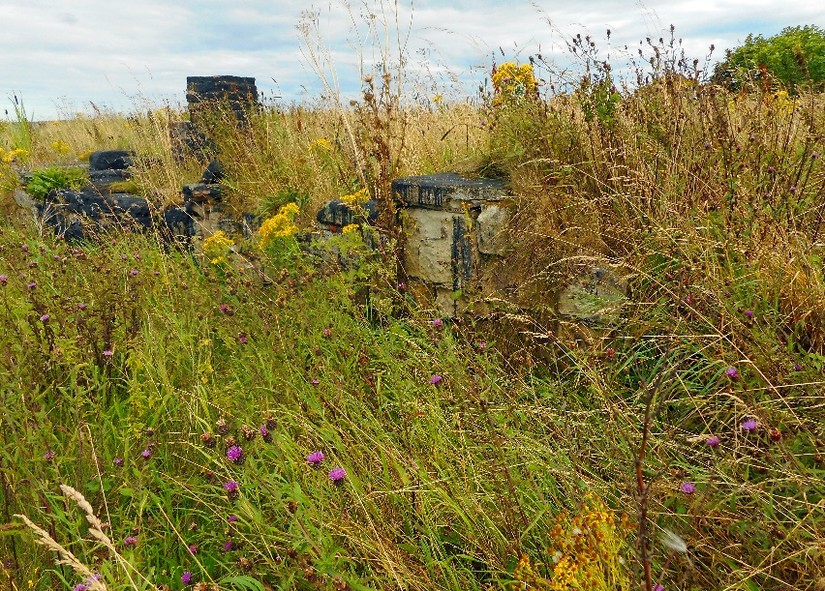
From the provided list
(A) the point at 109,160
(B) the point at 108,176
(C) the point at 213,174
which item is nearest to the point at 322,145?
(C) the point at 213,174

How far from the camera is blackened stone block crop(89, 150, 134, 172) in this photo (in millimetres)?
9203

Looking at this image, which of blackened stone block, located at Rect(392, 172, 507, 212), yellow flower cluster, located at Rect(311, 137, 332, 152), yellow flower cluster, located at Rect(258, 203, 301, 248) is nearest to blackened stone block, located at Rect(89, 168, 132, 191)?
yellow flower cluster, located at Rect(311, 137, 332, 152)

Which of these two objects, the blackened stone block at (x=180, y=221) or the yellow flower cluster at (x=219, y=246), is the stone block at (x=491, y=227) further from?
the blackened stone block at (x=180, y=221)

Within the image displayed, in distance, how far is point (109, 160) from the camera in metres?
9.24

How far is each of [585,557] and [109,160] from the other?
955 centimetres

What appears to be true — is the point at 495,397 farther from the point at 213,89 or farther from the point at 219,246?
the point at 213,89

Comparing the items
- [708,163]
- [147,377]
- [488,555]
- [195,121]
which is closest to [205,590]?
[488,555]

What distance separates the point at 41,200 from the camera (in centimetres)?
796

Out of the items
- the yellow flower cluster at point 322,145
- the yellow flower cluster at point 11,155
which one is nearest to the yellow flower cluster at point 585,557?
the yellow flower cluster at point 322,145

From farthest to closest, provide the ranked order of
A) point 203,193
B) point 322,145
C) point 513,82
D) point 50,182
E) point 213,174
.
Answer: point 50,182 → point 213,174 → point 203,193 → point 322,145 → point 513,82

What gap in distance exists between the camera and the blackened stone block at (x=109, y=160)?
Result: 9.20 metres

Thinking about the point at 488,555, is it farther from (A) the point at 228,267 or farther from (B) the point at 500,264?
(A) the point at 228,267

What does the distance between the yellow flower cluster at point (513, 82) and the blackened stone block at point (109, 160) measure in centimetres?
667

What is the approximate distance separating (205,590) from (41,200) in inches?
310
